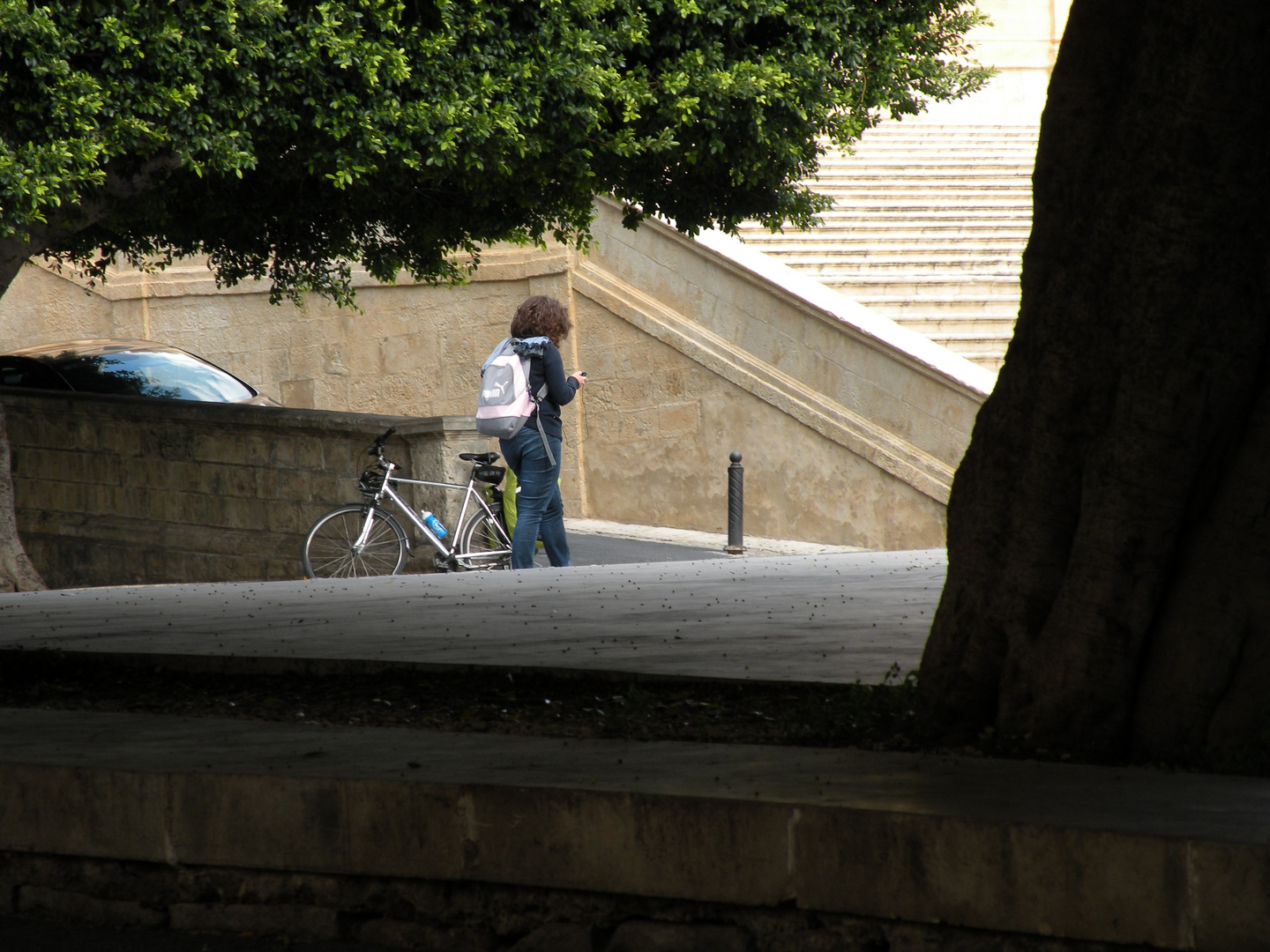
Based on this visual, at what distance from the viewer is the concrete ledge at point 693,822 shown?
2.75m

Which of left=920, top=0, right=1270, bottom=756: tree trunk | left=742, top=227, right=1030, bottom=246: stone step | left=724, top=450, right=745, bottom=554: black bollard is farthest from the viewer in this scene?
left=742, top=227, right=1030, bottom=246: stone step

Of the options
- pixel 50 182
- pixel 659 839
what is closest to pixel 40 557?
pixel 50 182

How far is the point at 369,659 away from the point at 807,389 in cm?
1028

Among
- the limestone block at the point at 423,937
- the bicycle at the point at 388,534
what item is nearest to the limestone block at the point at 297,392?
the bicycle at the point at 388,534

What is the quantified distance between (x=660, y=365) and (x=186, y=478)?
18.4 feet

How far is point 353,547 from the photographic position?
1114 cm

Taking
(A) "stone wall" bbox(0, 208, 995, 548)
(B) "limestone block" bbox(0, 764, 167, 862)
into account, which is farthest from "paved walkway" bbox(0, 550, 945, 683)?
(A) "stone wall" bbox(0, 208, 995, 548)

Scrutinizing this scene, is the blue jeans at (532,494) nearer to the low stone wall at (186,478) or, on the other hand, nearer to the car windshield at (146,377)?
the low stone wall at (186,478)

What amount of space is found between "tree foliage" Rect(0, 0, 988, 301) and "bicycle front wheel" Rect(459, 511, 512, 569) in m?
2.46

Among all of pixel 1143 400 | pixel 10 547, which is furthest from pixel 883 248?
pixel 1143 400

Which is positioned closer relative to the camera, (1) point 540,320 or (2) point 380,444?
(1) point 540,320

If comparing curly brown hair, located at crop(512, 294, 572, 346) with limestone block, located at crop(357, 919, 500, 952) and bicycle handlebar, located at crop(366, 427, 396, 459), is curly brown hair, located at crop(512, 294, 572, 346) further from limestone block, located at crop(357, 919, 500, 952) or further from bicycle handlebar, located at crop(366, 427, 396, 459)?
limestone block, located at crop(357, 919, 500, 952)

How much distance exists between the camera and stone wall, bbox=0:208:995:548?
14.4 meters

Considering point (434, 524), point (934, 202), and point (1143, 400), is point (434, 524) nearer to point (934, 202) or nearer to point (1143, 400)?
point (1143, 400)
